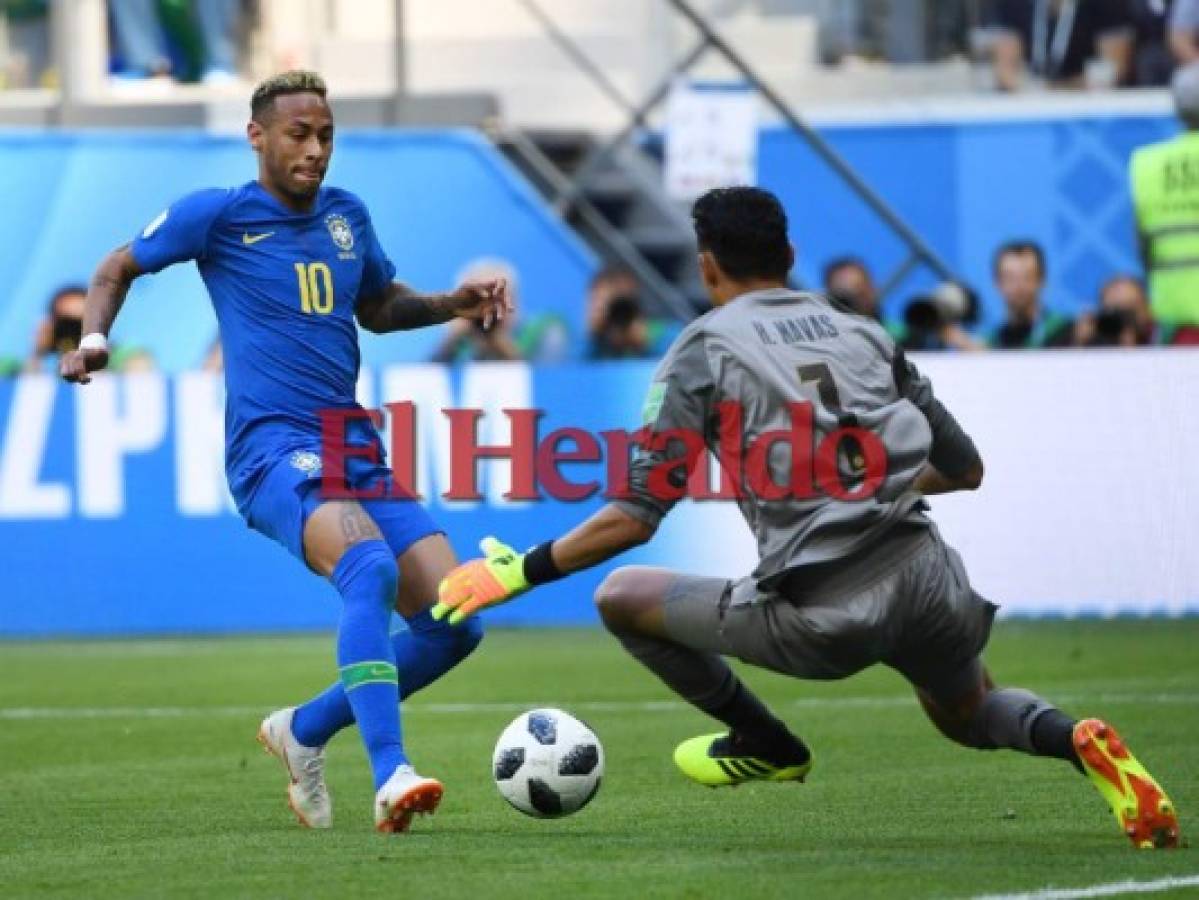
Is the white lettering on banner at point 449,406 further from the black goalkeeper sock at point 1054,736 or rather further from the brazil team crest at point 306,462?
the black goalkeeper sock at point 1054,736

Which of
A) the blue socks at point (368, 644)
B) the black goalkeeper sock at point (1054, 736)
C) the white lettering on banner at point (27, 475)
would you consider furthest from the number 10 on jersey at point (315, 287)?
the white lettering on banner at point (27, 475)

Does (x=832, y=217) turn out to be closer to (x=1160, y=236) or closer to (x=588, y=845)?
(x=1160, y=236)

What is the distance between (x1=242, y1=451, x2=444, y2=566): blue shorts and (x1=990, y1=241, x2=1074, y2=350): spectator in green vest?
8.36 metres

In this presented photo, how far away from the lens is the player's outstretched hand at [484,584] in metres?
7.49

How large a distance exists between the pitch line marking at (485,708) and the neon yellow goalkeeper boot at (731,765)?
13.4ft

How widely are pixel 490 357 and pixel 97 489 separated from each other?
7.87ft

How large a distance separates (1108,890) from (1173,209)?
8266 millimetres

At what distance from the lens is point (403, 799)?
26.0 feet

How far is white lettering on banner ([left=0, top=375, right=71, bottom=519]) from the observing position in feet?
52.9

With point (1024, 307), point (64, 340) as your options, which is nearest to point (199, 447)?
point (64, 340)

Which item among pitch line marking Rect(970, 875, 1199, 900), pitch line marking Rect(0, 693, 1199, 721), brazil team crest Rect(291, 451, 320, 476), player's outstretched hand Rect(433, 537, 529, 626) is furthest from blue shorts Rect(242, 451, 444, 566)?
pitch line marking Rect(0, 693, 1199, 721)

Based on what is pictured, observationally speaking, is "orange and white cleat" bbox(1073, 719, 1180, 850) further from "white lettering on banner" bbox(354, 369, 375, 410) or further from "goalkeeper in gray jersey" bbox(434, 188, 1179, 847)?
"white lettering on banner" bbox(354, 369, 375, 410)

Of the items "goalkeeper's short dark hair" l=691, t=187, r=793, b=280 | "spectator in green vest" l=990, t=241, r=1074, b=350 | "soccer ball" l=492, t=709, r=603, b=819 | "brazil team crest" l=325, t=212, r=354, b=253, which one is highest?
"goalkeeper's short dark hair" l=691, t=187, r=793, b=280

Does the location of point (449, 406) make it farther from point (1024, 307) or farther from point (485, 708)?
point (485, 708)
